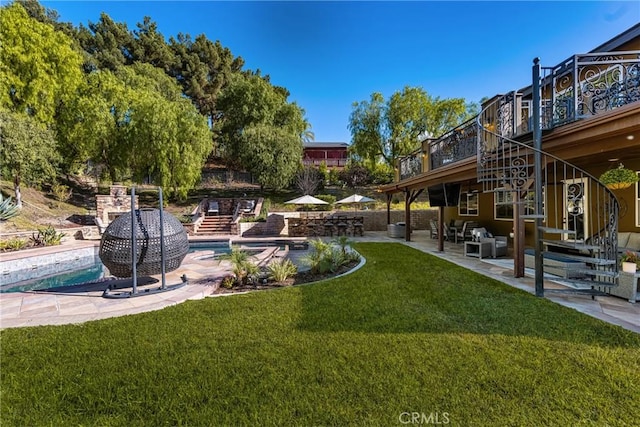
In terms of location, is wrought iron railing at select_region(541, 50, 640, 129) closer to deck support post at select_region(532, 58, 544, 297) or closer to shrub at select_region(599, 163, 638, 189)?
deck support post at select_region(532, 58, 544, 297)

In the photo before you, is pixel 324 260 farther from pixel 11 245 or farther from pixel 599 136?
pixel 11 245

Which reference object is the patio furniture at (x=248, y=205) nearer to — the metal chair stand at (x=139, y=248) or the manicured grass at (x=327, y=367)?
the metal chair stand at (x=139, y=248)

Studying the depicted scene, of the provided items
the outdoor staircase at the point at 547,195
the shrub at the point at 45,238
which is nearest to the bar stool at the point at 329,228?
the outdoor staircase at the point at 547,195

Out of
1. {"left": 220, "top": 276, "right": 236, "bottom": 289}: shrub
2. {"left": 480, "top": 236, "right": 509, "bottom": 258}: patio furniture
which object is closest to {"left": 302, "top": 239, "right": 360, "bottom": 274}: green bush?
{"left": 220, "top": 276, "right": 236, "bottom": 289}: shrub

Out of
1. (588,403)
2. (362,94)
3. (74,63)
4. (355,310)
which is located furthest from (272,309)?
(362,94)

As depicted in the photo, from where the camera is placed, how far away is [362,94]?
78.3 ft

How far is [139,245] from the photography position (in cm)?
535

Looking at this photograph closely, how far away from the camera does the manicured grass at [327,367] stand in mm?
2279

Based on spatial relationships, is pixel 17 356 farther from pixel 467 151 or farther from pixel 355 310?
pixel 467 151

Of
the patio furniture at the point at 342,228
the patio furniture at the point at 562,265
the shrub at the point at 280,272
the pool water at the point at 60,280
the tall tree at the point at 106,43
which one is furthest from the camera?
the tall tree at the point at 106,43

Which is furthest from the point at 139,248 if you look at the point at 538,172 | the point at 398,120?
the point at 398,120

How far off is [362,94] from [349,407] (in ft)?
80.1

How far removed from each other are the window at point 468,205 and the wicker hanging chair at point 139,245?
11967 mm

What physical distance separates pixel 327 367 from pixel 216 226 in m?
14.9
